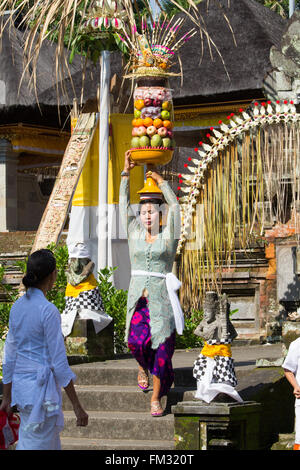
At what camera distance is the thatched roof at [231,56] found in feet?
61.7

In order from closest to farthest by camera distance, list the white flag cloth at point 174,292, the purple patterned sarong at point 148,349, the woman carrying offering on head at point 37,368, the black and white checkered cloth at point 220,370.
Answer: the woman carrying offering on head at point 37,368 → the black and white checkered cloth at point 220,370 → the purple patterned sarong at point 148,349 → the white flag cloth at point 174,292

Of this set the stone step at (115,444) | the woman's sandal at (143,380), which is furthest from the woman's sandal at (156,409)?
the woman's sandal at (143,380)

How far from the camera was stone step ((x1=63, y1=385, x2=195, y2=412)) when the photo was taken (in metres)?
8.18

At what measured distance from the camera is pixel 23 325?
5727 millimetres

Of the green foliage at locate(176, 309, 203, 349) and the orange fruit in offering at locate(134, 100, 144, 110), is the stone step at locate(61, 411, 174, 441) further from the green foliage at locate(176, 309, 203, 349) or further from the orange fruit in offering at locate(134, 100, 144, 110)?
the green foliage at locate(176, 309, 203, 349)

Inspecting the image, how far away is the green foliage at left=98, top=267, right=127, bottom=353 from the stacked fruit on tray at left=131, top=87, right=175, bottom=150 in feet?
9.97

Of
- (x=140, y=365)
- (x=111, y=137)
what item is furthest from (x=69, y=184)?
(x=140, y=365)

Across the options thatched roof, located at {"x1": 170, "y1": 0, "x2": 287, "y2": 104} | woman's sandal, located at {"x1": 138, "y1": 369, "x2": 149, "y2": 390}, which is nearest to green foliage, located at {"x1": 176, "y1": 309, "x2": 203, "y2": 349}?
woman's sandal, located at {"x1": 138, "y1": 369, "x2": 149, "y2": 390}

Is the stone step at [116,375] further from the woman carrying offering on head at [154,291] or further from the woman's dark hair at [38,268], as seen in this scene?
the woman's dark hair at [38,268]

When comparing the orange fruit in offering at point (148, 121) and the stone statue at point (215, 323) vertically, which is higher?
the orange fruit in offering at point (148, 121)

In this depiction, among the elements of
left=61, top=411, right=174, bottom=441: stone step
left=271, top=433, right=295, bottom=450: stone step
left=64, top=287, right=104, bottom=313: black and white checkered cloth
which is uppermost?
left=64, top=287, right=104, bottom=313: black and white checkered cloth

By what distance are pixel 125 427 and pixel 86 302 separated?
226cm

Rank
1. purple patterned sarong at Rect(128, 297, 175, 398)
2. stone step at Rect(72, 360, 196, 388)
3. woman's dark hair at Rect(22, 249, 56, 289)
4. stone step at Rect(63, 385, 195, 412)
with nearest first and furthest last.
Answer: woman's dark hair at Rect(22, 249, 56, 289)
purple patterned sarong at Rect(128, 297, 175, 398)
stone step at Rect(63, 385, 195, 412)
stone step at Rect(72, 360, 196, 388)

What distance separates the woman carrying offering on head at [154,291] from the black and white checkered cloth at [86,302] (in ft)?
5.63
